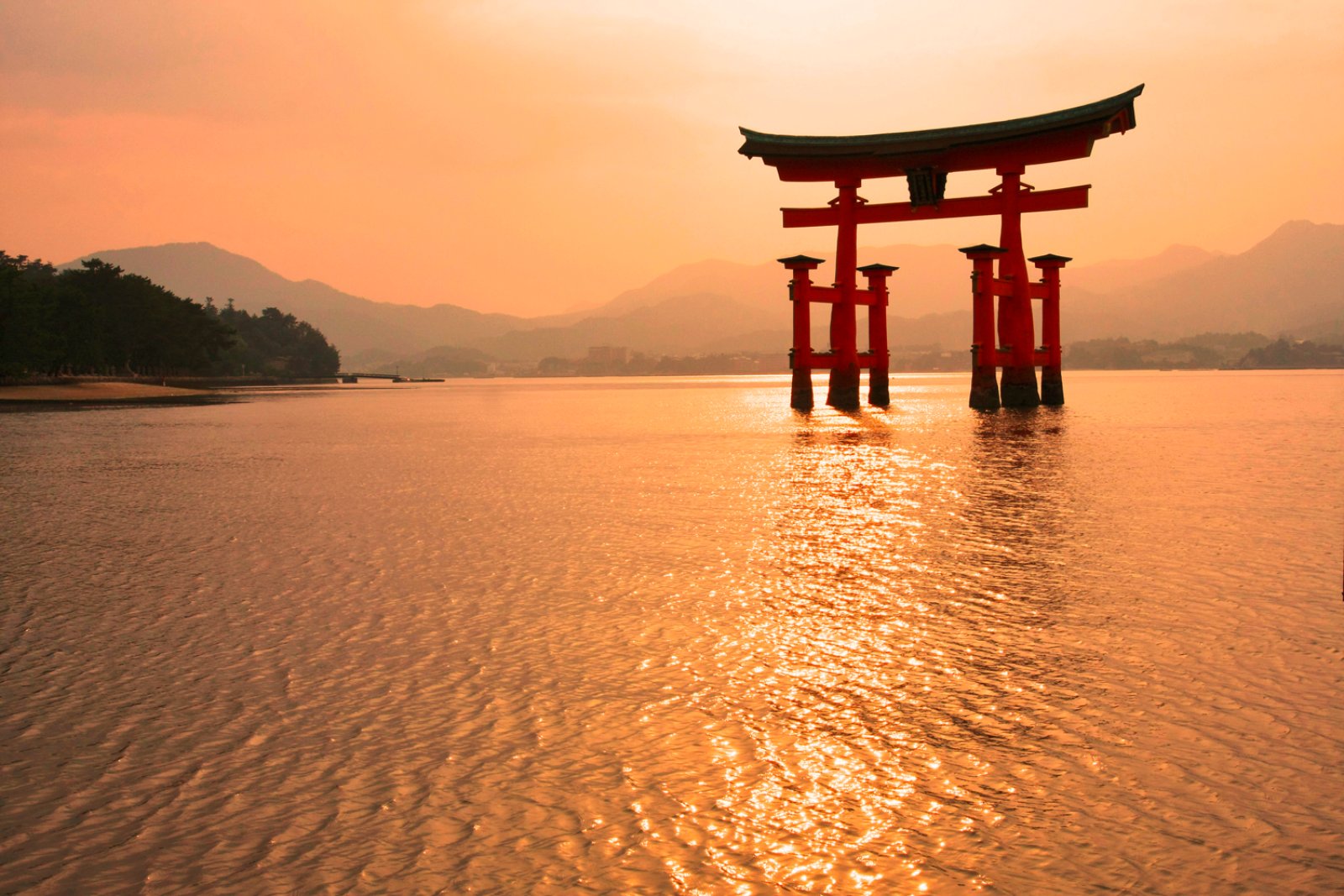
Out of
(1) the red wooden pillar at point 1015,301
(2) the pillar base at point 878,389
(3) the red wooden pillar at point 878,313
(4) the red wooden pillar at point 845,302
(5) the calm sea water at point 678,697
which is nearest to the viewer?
(5) the calm sea water at point 678,697

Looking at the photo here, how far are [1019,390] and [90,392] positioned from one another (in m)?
60.1

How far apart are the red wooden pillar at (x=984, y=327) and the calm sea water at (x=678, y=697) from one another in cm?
2475

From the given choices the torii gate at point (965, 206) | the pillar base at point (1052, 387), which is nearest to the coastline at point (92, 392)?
the torii gate at point (965, 206)

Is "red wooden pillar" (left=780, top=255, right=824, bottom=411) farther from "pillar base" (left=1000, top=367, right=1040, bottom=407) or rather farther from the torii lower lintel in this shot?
"pillar base" (left=1000, top=367, right=1040, bottom=407)

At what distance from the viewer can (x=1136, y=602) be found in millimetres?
9219

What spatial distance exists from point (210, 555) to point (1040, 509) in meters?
11.6

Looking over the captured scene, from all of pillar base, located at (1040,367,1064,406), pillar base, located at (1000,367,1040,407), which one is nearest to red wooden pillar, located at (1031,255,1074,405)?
pillar base, located at (1040,367,1064,406)

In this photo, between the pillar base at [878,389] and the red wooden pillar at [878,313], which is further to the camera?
the pillar base at [878,389]

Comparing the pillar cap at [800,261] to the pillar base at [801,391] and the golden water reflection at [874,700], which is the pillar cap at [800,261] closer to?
the pillar base at [801,391]

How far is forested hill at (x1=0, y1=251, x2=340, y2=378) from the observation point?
2494 inches

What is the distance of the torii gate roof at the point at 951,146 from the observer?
38125mm

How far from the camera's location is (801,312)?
4519cm

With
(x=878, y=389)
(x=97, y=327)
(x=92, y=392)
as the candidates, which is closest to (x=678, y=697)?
(x=878, y=389)

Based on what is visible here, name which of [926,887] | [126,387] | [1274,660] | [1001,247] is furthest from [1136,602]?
[126,387]
